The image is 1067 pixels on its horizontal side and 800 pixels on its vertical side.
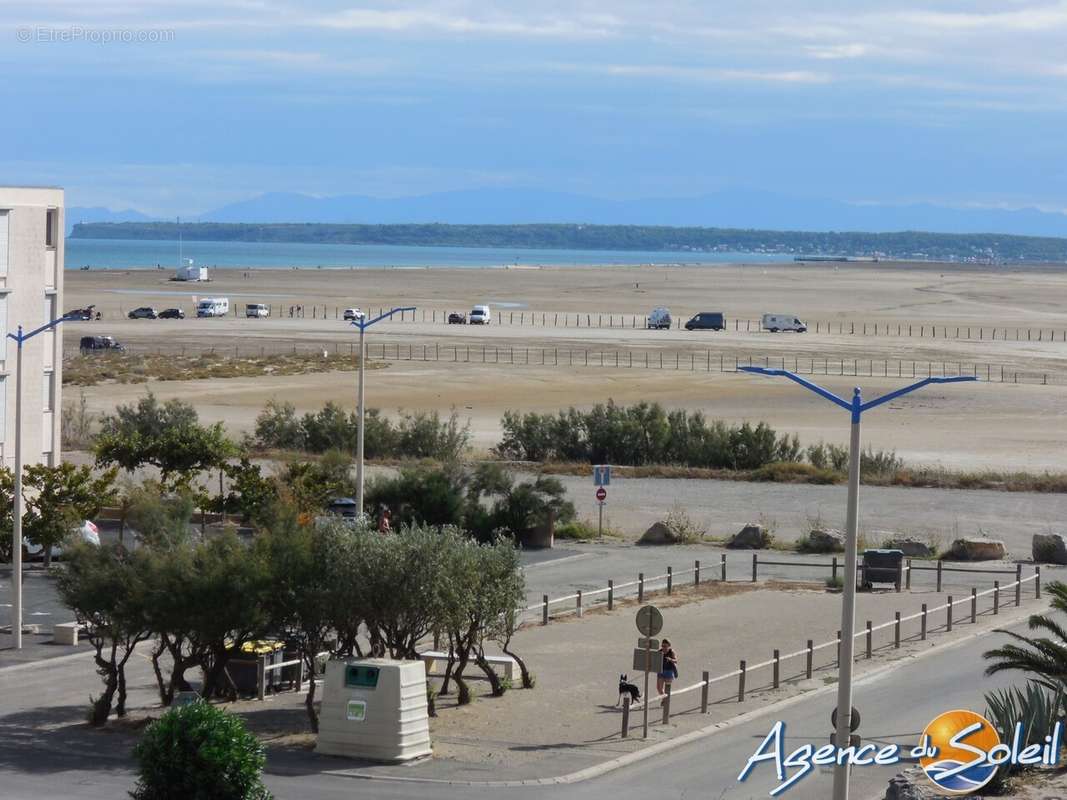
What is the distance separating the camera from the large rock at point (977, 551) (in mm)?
41031

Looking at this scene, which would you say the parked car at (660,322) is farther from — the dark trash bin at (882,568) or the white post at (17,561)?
the white post at (17,561)

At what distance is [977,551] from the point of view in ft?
135

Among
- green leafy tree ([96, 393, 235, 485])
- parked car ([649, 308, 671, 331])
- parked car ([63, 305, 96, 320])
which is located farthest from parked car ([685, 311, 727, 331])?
green leafy tree ([96, 393, 235, 485])

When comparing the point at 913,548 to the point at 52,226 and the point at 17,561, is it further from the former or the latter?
the point at 52,226

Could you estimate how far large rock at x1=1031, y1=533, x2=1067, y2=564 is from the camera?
133 ft

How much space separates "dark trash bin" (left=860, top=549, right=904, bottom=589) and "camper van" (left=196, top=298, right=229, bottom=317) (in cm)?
9253

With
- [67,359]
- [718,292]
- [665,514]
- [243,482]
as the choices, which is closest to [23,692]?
[243,482]

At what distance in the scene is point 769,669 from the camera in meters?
27.9

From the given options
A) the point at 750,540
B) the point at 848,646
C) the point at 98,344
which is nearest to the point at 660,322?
the point at 98,344

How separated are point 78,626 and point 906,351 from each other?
2905 inches

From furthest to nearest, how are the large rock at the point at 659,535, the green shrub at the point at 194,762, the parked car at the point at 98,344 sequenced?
the parked car at the point at 98,344 < the large rock at the point at 659,535 < the green shrub at the point at 194,762

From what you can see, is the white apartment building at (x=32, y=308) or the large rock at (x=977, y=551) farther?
the large rock at (x=977, y=551)

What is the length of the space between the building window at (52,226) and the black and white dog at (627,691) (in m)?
22.9

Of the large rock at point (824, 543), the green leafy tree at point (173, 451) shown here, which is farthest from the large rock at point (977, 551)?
the green leafy tree at point (173, 451)
